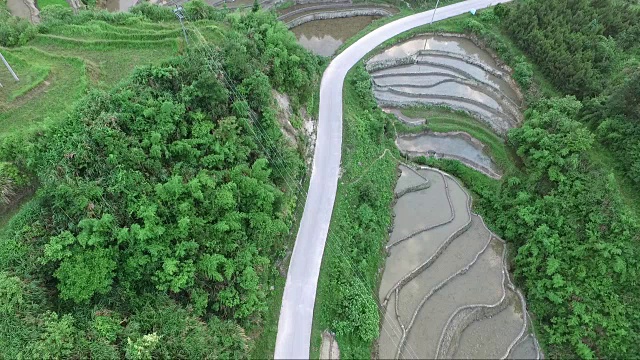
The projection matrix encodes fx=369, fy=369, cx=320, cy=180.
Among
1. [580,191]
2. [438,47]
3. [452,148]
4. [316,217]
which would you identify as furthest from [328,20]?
[580,191]

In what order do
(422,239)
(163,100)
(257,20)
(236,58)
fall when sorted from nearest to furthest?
1. (163,100)
2. (236,58)
3. (422,239)
4. (257,20)

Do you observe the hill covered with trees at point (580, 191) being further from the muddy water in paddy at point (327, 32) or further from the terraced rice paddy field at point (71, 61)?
the terraced rice paddy field at point (71, 61)

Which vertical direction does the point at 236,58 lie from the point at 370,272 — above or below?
above

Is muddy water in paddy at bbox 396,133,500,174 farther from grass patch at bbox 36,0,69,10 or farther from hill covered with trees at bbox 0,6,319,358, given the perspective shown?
grass patch at bbox 36,0,69,10

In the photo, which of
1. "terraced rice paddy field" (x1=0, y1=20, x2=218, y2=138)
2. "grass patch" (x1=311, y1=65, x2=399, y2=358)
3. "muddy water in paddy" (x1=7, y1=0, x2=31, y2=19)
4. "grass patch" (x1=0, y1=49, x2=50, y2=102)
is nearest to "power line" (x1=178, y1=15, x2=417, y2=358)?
"grass patch" (x1=311, y1=65, x2=399, y2=358)

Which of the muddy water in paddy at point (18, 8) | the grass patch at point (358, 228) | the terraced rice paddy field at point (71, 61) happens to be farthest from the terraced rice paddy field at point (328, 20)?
the muddy water in paddy at point (18, 8)

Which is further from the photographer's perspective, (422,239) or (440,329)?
(422,239)

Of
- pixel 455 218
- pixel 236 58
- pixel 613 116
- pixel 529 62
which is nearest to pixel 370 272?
pixel 455 218

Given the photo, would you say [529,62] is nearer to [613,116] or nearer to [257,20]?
[613,116]
